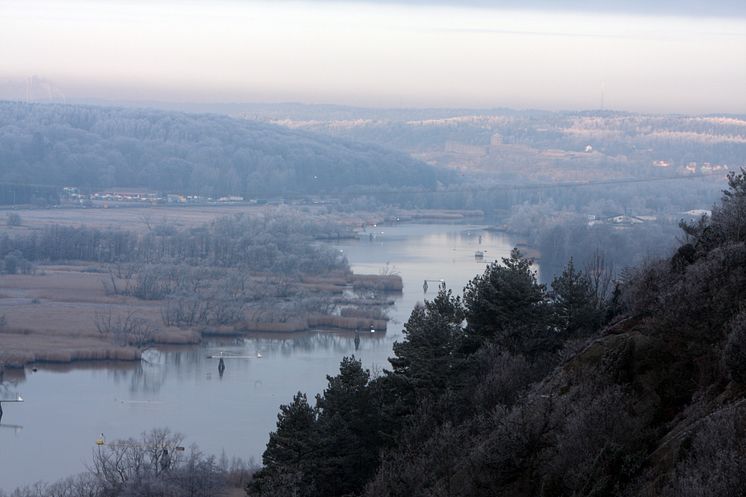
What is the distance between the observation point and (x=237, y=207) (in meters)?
50.6

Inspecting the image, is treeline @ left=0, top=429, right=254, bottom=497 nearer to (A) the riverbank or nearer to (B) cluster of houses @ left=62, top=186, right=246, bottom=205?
(A) the riverbank

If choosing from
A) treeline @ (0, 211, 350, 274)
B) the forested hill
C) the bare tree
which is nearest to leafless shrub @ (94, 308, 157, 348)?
the bare tree

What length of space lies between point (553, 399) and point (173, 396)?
1053cm

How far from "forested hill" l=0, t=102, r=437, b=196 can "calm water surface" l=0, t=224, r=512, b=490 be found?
35486mm

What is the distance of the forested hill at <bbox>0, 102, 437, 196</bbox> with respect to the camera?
5678 centimetres

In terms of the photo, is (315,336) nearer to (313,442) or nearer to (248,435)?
(248,435)

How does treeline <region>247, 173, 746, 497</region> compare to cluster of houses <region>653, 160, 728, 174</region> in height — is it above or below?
above

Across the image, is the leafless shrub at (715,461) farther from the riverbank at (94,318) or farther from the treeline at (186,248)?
the treeline at (186,248)

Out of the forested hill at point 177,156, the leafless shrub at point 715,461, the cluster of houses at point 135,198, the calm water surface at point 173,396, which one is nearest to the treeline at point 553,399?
the leafless shrub at point 715,461

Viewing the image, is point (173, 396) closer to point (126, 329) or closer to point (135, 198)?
point (126, 329)

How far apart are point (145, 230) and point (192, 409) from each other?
2315cm

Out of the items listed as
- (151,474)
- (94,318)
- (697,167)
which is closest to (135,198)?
(697,167)

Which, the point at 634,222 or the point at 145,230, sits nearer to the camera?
the point at 145,230

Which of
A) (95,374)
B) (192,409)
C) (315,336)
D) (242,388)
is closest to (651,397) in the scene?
(192,409)
